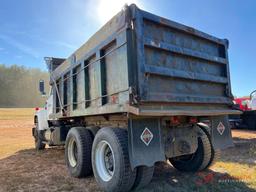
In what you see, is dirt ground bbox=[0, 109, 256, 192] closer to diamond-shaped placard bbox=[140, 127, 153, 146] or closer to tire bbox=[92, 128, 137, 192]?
tire bbox=[92, 128, 137, 192]

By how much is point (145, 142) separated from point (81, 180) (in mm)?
1832

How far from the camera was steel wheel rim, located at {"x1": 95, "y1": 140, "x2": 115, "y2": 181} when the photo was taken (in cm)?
417

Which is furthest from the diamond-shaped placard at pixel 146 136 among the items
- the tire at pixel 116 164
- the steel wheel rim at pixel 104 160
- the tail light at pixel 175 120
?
the steel wheel rim at pixel 104 160

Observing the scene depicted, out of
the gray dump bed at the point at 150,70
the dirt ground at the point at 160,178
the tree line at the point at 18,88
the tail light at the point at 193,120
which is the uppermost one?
the tree line at the point at 18,88

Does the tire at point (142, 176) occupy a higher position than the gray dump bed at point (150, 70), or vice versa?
the gray dump bed at point (150, 70)

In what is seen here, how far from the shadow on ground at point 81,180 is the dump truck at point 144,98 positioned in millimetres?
263

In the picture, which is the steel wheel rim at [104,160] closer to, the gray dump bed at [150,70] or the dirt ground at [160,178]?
the dirt ground at [160,178]

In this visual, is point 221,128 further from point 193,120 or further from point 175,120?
point 175,120

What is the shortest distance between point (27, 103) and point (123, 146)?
179 feet

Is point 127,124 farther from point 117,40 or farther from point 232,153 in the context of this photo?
point 232,153

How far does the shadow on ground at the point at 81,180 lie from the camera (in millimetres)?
4172

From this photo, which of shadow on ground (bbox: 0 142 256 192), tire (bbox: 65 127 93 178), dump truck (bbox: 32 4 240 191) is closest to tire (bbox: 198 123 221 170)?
dump truck (bbox: 32 4 240 191)

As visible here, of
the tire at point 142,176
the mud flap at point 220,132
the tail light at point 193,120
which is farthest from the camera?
A: the mud flap at point 220,132

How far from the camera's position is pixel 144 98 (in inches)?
136
